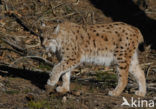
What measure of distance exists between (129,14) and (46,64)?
490cm

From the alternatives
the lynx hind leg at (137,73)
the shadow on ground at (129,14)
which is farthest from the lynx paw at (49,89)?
the shadow on ground at (129,14)

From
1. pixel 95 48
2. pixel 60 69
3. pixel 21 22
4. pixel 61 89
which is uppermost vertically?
pixel 21 22

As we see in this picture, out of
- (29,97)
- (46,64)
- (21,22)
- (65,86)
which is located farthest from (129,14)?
(29,97)

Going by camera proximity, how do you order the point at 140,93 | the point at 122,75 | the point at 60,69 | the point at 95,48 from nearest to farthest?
the point at 60,69
the point at 122,75
the point at 140,93
the point at 95,48

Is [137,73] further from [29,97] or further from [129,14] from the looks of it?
[129,14]

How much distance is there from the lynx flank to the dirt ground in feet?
1.06

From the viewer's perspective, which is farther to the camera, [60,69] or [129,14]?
[129,14]

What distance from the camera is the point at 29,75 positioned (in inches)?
388

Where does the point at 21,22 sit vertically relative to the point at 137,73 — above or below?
above

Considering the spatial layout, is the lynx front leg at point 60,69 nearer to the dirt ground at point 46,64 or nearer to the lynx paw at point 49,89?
the lynx paw at point 49,89

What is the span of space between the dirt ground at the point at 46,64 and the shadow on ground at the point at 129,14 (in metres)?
0.04

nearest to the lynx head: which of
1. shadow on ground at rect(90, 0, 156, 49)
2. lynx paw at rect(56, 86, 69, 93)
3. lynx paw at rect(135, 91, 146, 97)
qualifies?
lynx paw at rect(56, 86, 69, 93)

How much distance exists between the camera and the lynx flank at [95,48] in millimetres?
8250

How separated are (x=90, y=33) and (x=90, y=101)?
1.80 meters
